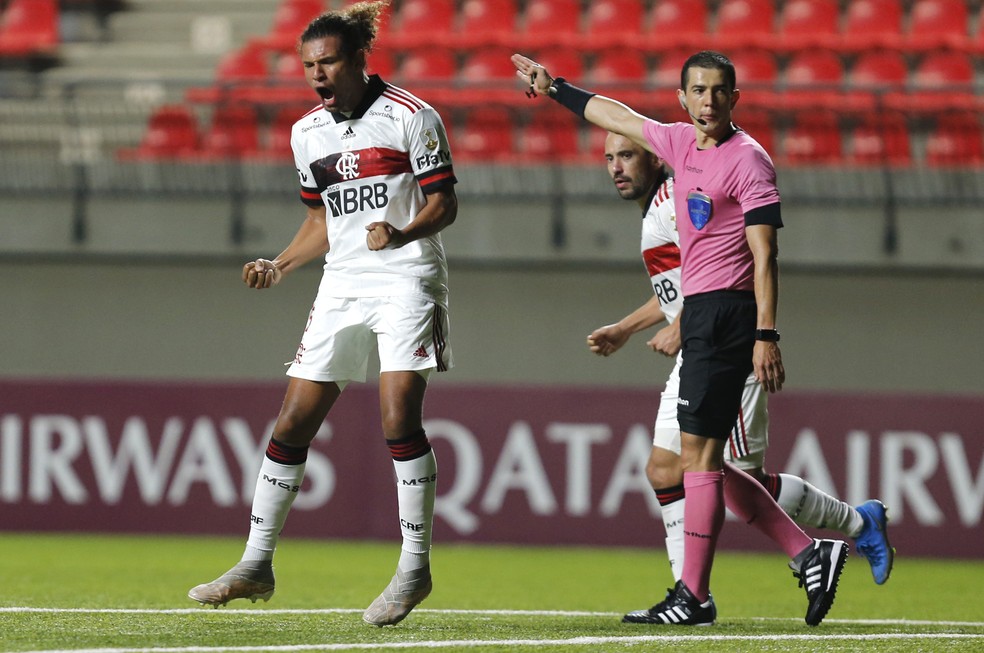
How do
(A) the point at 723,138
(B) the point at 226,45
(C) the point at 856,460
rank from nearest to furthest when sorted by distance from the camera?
(A) the point at 723,138
(C) the point at 856,460
(B) the point at 226,45

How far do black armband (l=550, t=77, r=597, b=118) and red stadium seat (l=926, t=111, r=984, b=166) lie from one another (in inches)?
251

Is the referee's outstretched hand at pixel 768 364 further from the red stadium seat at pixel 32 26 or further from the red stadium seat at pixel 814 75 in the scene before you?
the red stadium seat at pixel 32 26

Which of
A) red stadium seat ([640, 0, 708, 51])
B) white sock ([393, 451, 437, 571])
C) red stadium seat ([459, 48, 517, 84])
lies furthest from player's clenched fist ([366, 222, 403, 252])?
red stadium seat ([640, 0, 708, 51])

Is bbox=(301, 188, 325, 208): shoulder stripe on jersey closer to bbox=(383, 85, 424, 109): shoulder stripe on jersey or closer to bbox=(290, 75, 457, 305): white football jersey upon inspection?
bbox=(290, 75, 457, 305): white football jersey

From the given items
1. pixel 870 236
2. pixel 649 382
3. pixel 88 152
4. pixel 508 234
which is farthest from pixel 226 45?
pixel 870 236

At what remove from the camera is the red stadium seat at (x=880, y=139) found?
11047mm

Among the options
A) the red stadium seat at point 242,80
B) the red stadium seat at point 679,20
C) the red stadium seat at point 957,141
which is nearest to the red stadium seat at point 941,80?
the red stadium seat at point 957,141

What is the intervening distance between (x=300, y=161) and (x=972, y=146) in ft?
23.9

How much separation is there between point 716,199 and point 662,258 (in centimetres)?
73

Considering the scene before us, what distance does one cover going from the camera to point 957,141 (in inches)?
431

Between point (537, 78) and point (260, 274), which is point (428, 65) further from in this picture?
point (260, 274)

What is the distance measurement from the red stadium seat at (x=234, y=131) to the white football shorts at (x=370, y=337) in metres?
6.68

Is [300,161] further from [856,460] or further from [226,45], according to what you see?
[226,45]

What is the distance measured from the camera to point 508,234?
1093cm
